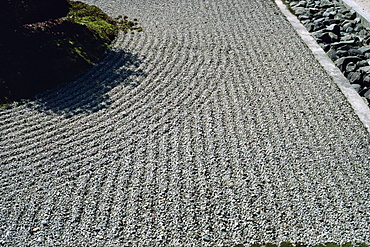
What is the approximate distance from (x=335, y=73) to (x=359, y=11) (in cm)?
355

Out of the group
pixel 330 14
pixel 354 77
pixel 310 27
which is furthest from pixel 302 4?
pixel 354 77

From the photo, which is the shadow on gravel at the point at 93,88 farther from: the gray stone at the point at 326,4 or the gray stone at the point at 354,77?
the gray stone at the point at 326,4

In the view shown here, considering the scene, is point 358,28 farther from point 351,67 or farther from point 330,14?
point 351,67

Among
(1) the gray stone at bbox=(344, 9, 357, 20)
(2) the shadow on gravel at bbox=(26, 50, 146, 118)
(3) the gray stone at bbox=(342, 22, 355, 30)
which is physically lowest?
(3) the gray stone at bbox=(342, 22, 355, 30)

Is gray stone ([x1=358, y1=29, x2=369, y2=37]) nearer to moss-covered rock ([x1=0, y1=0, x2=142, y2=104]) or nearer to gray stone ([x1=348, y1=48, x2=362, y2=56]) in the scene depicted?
gray stone ([x1=348, y1=48, x2=362, y2=56])

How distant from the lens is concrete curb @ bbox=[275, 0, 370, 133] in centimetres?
689

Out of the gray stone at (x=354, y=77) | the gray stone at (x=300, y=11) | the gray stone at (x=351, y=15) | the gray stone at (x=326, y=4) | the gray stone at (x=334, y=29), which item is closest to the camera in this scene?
the gray stone at (x=354, y=77)

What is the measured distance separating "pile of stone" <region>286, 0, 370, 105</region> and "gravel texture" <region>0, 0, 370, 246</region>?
1.78ft

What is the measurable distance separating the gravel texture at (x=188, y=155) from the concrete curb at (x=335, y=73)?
0.16 metres

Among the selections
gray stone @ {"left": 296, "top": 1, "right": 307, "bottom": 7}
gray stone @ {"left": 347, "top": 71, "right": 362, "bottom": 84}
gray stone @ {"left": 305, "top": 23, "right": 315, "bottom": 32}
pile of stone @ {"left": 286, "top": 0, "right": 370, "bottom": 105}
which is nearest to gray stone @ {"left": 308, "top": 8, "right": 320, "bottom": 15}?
pile of stone @ {"left": 286, "top": 0, "right": 370, "bottom": 105}

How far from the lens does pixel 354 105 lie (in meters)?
7.05

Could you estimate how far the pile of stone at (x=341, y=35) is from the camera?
7.90 m

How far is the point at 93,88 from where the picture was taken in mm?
7520

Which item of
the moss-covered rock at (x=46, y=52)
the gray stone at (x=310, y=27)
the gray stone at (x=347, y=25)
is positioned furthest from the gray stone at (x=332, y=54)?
the moss-covered rock at (x=46, y=52)
